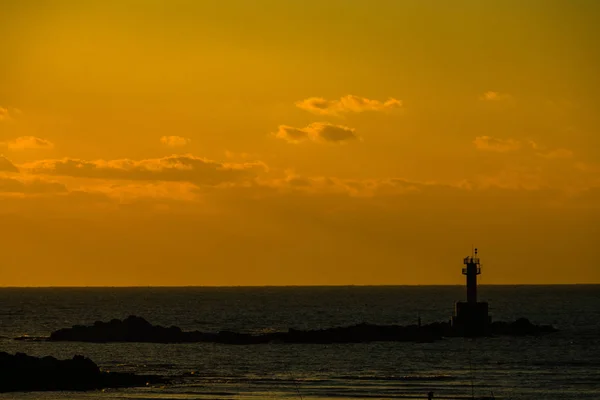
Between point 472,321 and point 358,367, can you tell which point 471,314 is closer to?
point 472,321

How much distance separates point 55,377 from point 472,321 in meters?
54.7

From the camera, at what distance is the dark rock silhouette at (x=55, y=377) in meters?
66.7

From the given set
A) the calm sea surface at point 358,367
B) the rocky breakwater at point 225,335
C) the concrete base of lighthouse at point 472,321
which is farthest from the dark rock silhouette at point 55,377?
the concrete base of lighthouse at point 472,321

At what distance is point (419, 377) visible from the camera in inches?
2894

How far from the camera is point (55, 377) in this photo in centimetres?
6794

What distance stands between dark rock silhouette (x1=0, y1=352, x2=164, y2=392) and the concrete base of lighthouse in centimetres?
4817

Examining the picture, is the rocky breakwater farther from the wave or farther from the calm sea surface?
the wave

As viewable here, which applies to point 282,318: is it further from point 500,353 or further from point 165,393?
point 165,393

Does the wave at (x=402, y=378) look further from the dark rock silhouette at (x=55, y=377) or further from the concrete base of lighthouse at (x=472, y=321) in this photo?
the concrete base of lighthouse at (x=472, y=321)

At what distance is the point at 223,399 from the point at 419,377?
661 inches

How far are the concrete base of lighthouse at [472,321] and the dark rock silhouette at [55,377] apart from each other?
1897 inches

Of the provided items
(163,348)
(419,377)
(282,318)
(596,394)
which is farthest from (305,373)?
(282,318)

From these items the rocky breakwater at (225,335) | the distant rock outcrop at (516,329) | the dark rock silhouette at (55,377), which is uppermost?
the distant rock outcrop at (516,329)

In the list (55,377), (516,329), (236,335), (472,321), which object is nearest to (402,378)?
Answer: (55,377)
